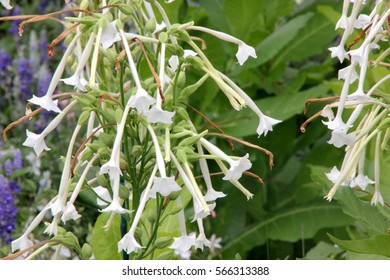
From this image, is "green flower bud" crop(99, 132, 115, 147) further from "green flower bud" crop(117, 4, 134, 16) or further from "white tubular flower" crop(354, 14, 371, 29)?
"white tubular flower" crop(354, 14, 371, 29)

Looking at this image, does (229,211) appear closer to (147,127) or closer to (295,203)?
(295,203)

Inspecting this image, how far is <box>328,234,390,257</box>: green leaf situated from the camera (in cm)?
154

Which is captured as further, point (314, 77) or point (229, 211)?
point (314, 77)

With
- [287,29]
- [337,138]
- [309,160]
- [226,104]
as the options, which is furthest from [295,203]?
[337,138]

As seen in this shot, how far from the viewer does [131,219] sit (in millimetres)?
1455

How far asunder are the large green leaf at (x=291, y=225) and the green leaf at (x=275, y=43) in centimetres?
50

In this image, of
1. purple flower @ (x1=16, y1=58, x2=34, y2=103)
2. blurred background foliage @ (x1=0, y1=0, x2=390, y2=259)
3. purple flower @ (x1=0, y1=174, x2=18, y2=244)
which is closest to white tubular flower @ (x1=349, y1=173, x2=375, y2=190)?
blurred background foliage @ (x1=0, y1=0, x2=390, y2=259)

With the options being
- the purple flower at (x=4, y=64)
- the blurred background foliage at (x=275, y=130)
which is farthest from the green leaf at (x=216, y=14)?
the purple flower at (x=4, y=64)

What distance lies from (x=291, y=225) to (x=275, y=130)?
360 millimetres

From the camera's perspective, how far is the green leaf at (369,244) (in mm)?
1539

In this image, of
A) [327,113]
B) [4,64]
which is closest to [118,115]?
[327,113]

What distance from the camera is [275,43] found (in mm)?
2721

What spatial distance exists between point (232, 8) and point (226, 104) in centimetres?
35

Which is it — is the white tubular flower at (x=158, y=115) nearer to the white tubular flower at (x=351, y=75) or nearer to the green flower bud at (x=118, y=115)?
the green flower bud at (x=118, y=115)
